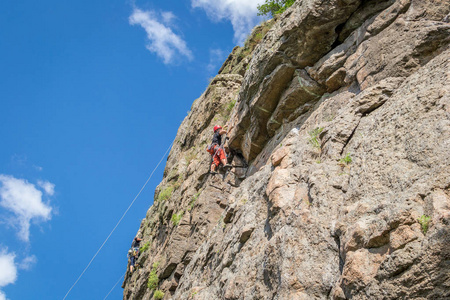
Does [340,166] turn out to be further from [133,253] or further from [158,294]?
[133,253]

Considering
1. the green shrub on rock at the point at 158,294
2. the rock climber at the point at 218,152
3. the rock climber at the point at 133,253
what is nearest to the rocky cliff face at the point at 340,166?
the green shrub on rock at the point at 158,294

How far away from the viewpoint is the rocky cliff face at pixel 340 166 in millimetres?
4293

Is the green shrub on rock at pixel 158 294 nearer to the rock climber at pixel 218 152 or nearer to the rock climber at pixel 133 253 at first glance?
the rock climber at pixel 218 152

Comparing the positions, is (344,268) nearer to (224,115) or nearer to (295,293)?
(295,293)

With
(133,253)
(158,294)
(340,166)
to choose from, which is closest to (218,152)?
(158,294)

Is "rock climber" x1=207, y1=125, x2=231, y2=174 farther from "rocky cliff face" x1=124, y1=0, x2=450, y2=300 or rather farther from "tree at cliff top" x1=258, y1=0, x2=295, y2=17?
"tree at cliff top" x1=258, y1=0, x2=295, y2=17

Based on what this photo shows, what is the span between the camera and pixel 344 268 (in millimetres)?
4574

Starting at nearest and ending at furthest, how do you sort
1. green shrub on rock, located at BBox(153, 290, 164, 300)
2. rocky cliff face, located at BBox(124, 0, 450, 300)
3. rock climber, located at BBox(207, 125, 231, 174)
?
rocky cliff face, located at BBox(124, 0, 450, 300) < green shrub on rock, located at BBox(153, 290, 164, 300) < rock climber, located at BBox(207, 125, 231, 174)

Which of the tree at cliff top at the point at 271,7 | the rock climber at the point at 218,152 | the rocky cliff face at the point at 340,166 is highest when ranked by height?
the tree at cliff top at the point at 271,7


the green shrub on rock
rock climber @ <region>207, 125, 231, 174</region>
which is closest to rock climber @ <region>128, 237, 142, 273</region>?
the green shrub on rock

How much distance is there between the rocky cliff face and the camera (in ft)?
14.1

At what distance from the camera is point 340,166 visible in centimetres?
620

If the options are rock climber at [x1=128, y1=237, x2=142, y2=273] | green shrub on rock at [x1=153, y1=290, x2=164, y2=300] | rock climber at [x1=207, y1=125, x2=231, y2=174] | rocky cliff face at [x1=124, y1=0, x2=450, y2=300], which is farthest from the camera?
rock climber at [x1=128, y1=237, x2=142, y2=273]

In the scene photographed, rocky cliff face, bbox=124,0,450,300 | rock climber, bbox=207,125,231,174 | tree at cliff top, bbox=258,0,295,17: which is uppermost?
tree at cliff top, bbox=258,0,295,17
